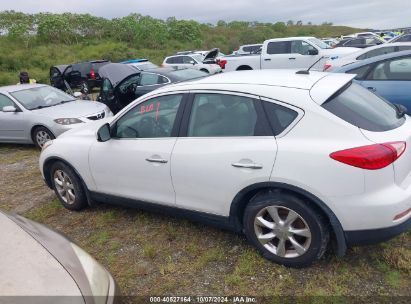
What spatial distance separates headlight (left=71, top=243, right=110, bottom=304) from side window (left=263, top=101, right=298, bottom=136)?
1.59m

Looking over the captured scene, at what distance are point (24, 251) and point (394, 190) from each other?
246 centimetres

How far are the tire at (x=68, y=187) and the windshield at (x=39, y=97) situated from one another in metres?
3.96

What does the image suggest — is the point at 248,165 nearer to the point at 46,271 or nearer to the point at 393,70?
the point at 46,271

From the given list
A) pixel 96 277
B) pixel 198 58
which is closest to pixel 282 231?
pixel 96 277

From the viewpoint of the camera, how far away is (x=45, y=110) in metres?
7.71

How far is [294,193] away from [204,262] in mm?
1057

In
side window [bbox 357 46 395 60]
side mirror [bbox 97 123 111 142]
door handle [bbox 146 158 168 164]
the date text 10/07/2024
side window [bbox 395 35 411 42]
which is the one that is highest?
side window [bbox 395 35 411 42]

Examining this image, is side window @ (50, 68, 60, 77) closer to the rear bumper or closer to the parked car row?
the parked car row

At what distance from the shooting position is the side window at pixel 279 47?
14.0 metres

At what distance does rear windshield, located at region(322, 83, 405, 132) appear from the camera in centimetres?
278

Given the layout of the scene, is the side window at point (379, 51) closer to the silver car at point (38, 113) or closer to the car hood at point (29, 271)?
the silver car at point (38, 113)

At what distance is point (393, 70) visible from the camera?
5.83m

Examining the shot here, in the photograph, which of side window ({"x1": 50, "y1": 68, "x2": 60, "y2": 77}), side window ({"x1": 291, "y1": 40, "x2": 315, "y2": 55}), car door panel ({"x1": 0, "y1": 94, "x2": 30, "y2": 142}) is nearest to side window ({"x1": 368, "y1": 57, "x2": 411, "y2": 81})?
car door panel ({"x1": 0, "y1": 94, "x2": 30, "y2": 142})

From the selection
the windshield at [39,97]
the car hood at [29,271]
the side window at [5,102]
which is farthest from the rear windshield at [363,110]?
the side window at [5,102]
